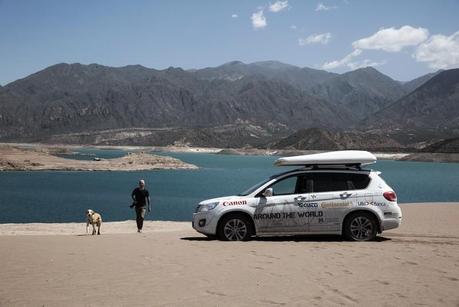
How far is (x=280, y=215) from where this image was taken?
11.4 metres

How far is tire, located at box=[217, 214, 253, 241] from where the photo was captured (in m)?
11.4

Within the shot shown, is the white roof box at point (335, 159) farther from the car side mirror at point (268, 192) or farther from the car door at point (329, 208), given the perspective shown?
the car side mirror at point (268, 192)

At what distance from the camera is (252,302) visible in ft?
21.5

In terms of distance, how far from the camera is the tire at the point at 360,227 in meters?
11.5

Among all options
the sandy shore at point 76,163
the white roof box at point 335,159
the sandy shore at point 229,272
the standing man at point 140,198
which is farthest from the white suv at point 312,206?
the sandy shore at point 76,163

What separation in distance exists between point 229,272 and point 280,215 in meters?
3.47

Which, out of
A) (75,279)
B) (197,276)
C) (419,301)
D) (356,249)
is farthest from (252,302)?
(356,249)

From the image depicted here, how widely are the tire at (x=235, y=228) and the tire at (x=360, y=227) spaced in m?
1.98

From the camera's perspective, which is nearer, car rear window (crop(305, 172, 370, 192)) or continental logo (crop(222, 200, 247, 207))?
continental logo (crop(222, 200, 247, 207))

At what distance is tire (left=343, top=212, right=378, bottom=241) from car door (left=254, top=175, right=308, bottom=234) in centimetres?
87

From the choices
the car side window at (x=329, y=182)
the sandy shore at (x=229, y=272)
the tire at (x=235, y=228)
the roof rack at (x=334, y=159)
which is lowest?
the sandy shore at (x=229, y=272)

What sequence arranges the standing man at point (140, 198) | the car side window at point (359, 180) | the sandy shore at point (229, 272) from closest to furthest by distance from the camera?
1. the sandy shore at point (229, 272)
2. the car side window at point (359, 180)
3. the standing man at point (140, 198)

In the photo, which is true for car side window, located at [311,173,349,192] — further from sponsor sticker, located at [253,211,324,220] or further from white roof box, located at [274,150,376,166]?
sponsor sticker, located at [253,211,324,220]

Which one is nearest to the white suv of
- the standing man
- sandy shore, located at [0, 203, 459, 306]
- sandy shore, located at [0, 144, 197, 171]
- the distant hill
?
sandy shore, located at [0, 203, 459, 306]
